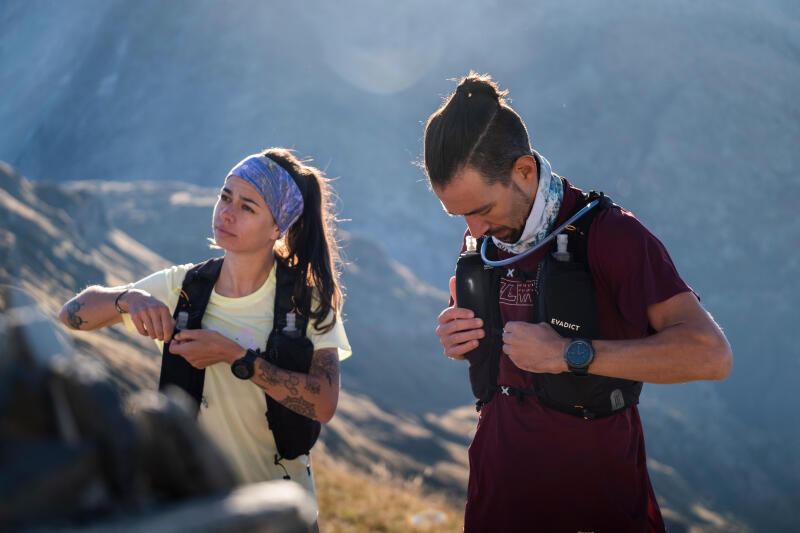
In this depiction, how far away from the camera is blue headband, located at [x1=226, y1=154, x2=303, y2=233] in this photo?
484 cm

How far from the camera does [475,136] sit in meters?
3.95

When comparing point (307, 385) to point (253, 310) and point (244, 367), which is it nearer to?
point (244, 367)

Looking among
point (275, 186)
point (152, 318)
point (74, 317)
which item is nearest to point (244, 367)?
point (152, 318)

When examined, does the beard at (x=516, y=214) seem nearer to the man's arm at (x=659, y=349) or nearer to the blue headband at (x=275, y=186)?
the man's arm at (x=659, y=349)

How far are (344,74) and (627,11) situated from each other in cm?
5931

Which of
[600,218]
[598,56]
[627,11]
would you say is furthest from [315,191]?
[627,11]

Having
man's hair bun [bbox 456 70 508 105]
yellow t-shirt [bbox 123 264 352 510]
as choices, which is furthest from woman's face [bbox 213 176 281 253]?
man's hair bun [bbox 456 70 508 105]

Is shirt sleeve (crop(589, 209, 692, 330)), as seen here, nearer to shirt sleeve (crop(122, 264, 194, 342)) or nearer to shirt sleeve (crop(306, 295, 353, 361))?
shirt sleeve (crop(306, 295, 353, 361))

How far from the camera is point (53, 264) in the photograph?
3844 centimetres

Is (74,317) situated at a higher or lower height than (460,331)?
lower

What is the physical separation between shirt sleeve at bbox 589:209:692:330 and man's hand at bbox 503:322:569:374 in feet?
1.28

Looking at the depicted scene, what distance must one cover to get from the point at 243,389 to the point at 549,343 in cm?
203

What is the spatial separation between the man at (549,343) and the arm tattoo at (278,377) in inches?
38.5

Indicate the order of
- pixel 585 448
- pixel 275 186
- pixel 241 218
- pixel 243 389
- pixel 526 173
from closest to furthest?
1. pixel 585 448
2. pixel 526 173
3. pixel 243 389
4. pixel 241 218
5. pixel 275 186
